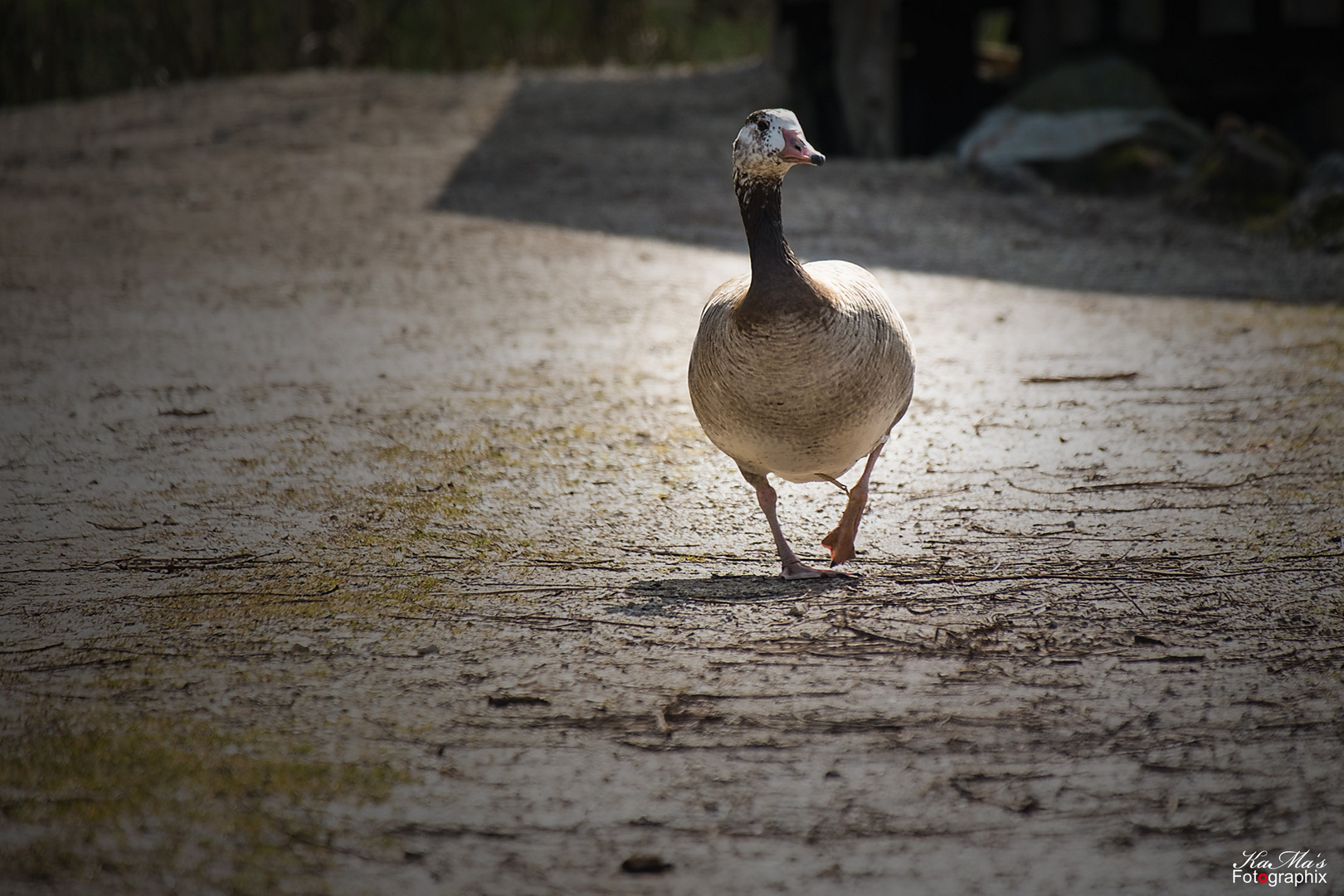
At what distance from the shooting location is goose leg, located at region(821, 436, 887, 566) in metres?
3.70

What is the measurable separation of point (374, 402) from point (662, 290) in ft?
7.50

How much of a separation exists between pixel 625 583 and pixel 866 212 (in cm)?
570

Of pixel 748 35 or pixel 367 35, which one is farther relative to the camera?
pixel 748 35

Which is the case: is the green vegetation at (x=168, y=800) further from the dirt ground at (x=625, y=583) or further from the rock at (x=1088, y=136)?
the rock at (x=1088, y=136)

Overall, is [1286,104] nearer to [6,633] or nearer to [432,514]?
[432,514]

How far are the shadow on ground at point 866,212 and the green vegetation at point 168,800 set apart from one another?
5.47m

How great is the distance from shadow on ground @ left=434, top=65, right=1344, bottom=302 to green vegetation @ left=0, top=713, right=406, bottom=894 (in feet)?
18.0

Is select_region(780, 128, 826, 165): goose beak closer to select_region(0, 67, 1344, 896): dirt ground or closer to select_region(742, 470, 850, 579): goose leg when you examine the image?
select_region(742, 470, 850, 579): goose leg

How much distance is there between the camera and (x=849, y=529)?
372cm

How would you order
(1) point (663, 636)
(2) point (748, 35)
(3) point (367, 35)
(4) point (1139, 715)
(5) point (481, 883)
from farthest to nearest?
(2) point (748, 35) < (3) point (367, 35) < (1) point (663, 636) < (4) point (1139, 715) < (5) point (481, 883)

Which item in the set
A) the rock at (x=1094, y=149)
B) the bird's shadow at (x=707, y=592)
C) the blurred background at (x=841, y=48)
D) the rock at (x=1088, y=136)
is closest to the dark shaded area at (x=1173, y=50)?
the blurred background at (x=841, y=48)

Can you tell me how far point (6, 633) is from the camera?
322cm

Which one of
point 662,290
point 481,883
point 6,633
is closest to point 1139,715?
point 481,883

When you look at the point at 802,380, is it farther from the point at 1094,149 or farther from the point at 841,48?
the point at 841,48
